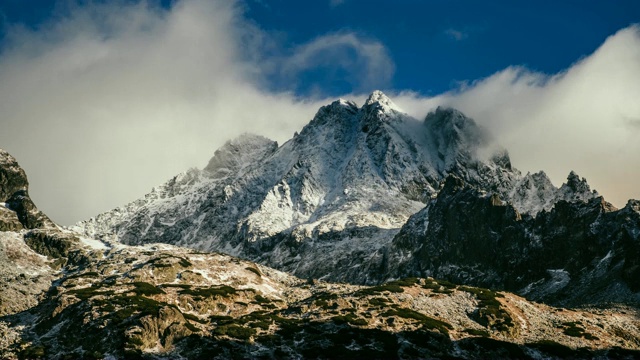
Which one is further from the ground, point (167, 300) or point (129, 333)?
point (167, 300)

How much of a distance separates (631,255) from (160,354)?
495ft

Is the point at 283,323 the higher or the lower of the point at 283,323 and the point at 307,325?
the higher

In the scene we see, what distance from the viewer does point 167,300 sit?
5497 inches

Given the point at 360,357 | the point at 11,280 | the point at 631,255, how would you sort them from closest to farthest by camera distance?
the point at 360,357
the point at 11,280
the point at 631,255

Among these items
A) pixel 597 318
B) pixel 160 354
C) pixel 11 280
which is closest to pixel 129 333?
pixel 160 354

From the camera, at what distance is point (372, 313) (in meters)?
127

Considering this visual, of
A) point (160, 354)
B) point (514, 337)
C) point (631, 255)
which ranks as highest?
point (631, 255)

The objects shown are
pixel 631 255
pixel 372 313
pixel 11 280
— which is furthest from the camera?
pixel 631 255

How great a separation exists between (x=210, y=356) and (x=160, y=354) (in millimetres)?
8828

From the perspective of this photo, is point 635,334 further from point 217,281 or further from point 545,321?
point 217,281

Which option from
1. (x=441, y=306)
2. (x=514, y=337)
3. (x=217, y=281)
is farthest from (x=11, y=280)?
(x=514, y=337)

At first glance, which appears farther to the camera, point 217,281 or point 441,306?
point 217,281

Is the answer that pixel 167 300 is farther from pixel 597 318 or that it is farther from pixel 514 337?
pixel 597 318

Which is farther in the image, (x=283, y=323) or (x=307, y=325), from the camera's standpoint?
(x=283, y=323)
